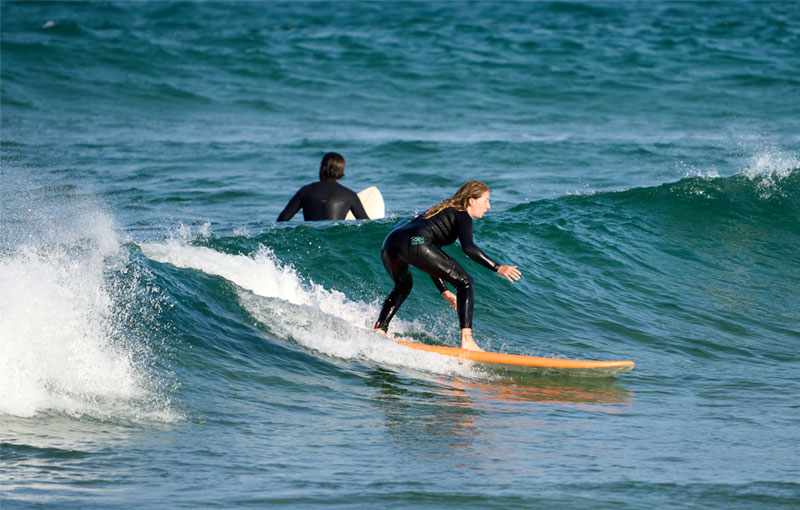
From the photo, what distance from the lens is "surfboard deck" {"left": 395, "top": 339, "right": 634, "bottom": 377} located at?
23.0 ft

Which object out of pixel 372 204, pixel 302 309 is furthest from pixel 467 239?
pixel 372 204

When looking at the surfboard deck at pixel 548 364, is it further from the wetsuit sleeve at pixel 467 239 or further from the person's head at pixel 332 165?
the person's head at pixel 332 165

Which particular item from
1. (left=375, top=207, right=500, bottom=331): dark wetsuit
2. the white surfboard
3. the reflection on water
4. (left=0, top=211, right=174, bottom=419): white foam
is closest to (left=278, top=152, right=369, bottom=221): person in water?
the white surfboard

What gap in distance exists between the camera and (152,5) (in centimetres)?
4044

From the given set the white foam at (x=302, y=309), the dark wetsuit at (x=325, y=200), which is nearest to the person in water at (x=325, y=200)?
the dark wetsuit at (x=325, y=200)

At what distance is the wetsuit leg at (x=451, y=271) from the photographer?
282 inches

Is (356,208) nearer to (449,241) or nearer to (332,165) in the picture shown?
(332,165)

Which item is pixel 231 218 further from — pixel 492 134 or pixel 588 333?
pixel 492 134

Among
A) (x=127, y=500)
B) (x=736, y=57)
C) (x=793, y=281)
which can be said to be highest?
(x=736, y=57)

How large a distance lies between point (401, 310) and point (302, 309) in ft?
4.61

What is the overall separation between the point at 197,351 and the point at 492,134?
46.8ft

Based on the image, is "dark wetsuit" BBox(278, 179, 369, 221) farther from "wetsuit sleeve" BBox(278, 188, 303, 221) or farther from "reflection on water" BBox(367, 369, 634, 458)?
"reflection on water" BBox(367, 369, 634, 458)

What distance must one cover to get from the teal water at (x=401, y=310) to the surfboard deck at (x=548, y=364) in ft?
0.28

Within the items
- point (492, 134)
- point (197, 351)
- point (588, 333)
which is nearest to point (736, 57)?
point (492, 134)
